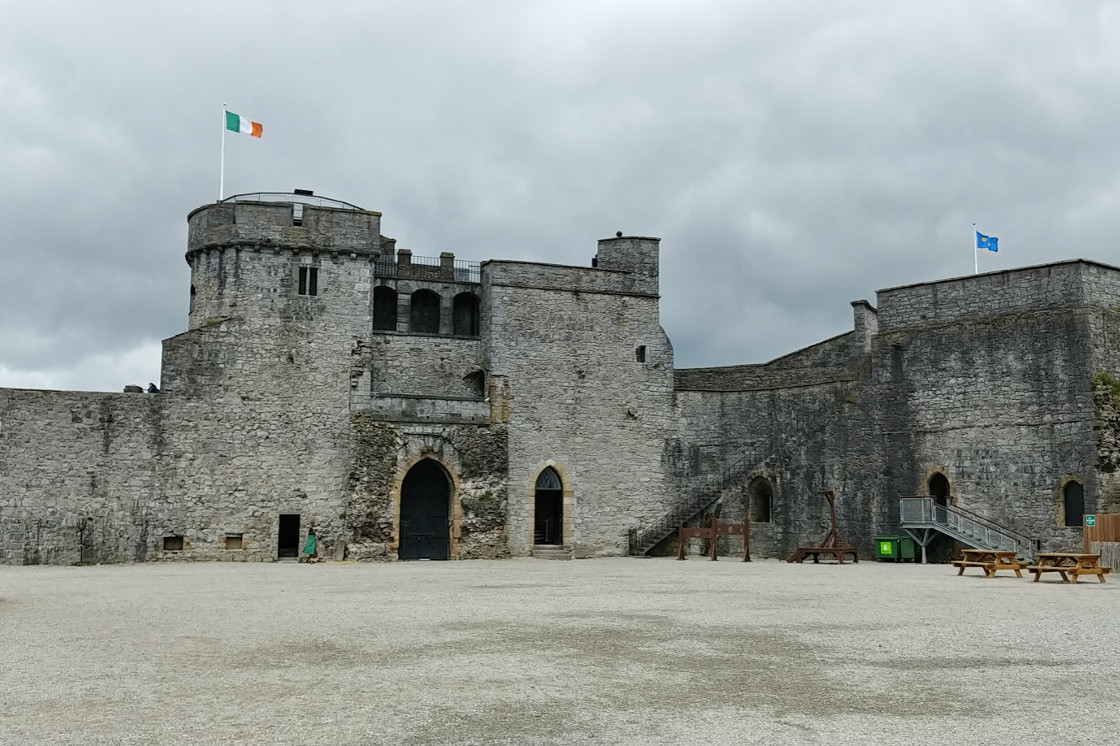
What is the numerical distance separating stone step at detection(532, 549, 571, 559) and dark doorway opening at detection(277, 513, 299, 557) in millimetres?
6870

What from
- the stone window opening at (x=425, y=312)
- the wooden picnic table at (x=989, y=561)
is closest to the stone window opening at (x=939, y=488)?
the wooden picnic table at (x=989, y=561)

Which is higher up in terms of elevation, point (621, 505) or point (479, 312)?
point (479, 312)

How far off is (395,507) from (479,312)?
7813 mm

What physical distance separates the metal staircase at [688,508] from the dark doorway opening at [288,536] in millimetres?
9930

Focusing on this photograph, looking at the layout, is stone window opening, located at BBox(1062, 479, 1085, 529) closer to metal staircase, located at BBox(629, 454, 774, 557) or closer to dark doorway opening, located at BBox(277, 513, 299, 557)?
metal staircase, located at BBox(629, 454, 774, 557)

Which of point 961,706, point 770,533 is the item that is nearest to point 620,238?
point 770,533

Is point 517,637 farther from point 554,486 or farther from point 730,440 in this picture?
point 730,440

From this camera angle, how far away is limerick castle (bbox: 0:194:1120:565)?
2739 cm

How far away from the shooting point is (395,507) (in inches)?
1163

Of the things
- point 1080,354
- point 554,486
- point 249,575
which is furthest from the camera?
point 554,486

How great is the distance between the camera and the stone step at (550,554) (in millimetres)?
31078

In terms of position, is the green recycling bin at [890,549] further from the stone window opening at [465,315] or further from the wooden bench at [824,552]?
the stone window opening at [465,315]

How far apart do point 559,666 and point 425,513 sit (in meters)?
21.6

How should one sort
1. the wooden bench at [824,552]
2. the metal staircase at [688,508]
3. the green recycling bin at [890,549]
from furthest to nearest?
1. the metal staircase at [688,508]
2. the green recycling bin at [890,549]
3. the wooden bench at [824,552]
